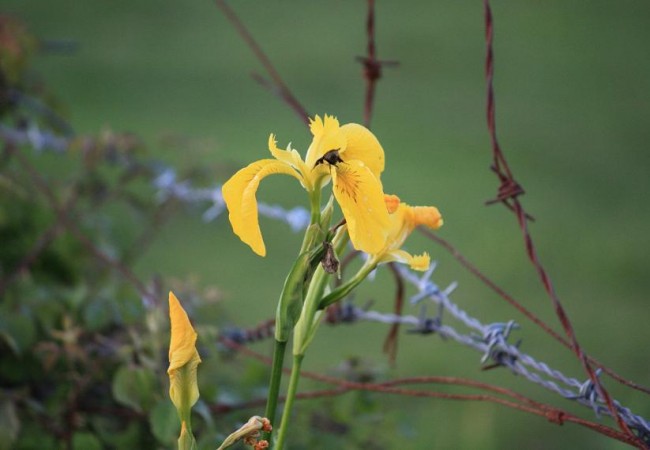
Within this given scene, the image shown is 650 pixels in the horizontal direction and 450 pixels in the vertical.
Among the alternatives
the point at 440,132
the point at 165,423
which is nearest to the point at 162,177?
the point at 165,423

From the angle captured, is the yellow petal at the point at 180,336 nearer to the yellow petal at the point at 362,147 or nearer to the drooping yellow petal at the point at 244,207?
the drooping yellow petal at the point at 244,207

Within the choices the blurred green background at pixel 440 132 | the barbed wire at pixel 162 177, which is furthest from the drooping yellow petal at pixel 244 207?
the barbed wire at pixel 162 177

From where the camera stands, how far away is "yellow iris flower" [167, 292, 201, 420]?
91cm

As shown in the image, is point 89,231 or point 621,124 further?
point 621,124

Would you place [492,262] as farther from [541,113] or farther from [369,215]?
[369,215]

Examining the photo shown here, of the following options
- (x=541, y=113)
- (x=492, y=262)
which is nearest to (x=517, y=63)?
(x=541, y=113)

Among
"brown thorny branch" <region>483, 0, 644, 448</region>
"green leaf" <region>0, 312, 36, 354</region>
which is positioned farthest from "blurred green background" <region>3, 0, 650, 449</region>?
"brown thorny branch" <region>483, 0, 644, 448</region>

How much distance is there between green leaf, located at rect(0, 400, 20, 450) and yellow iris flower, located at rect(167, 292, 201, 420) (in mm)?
715

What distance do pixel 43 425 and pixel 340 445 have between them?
1.84 feet

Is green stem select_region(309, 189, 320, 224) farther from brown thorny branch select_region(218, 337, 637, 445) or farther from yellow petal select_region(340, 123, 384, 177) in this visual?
brown thorny branch select_region(218, 337, 637, 445)

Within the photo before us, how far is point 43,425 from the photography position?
178 cm

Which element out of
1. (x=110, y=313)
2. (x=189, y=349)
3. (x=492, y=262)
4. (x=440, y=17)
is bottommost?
(x=189, y=349)

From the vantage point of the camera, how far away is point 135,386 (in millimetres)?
1595

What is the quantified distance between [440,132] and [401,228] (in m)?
4.56
